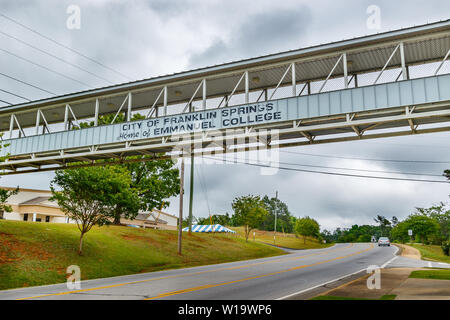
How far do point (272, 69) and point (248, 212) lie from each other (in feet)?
111

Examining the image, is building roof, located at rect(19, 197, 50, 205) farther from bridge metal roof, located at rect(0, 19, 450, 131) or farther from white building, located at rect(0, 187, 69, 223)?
bridge metal roof, located at rect(0, 19, 450, 131)

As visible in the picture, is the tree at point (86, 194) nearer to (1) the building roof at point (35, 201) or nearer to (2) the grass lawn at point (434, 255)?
(2) the grass lawn at point (434, 255)

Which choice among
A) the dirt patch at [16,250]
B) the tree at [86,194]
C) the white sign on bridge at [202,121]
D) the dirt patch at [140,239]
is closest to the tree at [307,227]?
the dirt patch at [140,239]

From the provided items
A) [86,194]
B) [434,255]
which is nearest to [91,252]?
[86,194]

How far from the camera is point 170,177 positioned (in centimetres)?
4500

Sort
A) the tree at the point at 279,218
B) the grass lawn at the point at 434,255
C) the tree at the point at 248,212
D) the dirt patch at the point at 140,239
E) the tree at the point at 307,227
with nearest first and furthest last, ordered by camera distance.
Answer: the dirt patch at the point at 140,239 < the grass lawn at the point at 434,255 < the tree at the point at 248,212 < the tree at the point at 307,227 < the tree at the point at 279,218

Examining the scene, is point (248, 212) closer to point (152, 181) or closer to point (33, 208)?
point (152, 181)

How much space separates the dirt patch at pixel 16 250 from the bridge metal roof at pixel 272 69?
26.8 feet

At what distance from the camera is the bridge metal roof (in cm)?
1712

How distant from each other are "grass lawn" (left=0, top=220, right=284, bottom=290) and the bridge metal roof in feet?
27.5

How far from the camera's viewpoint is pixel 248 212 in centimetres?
5200

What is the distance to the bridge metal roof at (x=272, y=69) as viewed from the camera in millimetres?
17125

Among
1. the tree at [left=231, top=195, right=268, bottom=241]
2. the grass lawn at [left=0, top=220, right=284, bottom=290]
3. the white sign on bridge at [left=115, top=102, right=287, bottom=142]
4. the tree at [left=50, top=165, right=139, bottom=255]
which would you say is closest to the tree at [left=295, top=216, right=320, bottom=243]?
the tree at [left=231, top=195, right=268, bottom=241]
